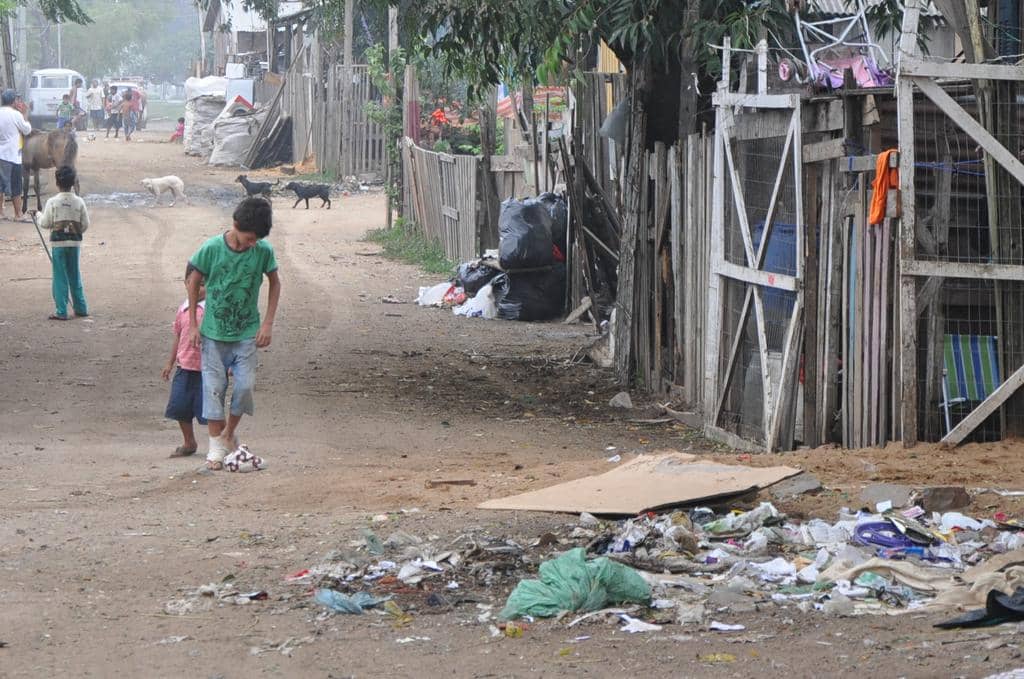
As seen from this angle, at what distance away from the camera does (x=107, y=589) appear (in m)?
5.71

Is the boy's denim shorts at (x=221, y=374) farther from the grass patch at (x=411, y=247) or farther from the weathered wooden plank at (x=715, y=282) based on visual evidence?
the grass patch at (x=411, y=247)

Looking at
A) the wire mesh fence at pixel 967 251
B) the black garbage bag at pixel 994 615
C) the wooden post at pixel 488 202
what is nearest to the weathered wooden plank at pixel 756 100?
the wire mesh fence at pixel 967 251

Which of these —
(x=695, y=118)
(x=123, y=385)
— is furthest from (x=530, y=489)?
(x=123, y=385)

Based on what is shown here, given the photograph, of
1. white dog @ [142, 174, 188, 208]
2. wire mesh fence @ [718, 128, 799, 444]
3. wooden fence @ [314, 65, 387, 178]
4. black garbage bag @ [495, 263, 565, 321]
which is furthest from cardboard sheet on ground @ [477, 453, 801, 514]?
wooden fence @ [314, 65, 387, 178]

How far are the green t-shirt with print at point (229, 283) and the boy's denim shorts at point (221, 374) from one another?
8 centimetres

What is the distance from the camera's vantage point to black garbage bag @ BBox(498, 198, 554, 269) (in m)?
15.2

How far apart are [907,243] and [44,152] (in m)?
20.2

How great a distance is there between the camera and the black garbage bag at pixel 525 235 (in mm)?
15195

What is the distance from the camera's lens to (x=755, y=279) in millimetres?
8711

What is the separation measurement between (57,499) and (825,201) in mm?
4597

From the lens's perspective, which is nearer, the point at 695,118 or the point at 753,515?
the point at 753,515

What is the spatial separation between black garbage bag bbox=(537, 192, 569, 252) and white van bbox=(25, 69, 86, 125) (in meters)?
38.3

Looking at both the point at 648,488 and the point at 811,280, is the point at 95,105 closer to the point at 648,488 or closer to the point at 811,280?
the point at 811,280

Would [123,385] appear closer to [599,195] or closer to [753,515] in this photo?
[599,195]
